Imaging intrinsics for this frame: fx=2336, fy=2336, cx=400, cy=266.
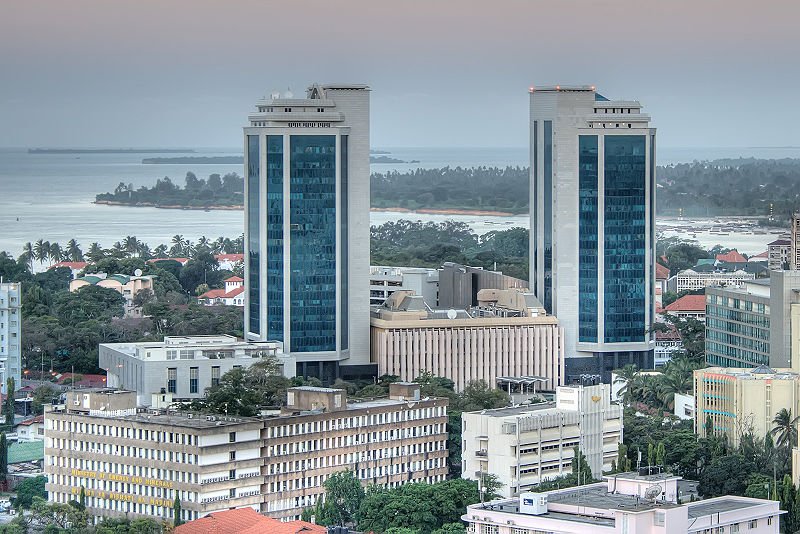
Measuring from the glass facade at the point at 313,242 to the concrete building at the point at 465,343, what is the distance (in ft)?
6.84

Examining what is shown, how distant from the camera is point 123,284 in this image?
365 feet

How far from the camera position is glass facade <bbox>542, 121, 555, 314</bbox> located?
78625 millimetres

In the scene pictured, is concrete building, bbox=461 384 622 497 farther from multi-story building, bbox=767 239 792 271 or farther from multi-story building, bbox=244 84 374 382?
multi-story building, bbox=767 239 792 271

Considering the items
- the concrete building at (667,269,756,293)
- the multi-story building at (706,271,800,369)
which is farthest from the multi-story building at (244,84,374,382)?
the concrete building at (667,269,756,293)

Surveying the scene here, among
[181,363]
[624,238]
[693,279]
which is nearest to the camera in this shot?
[181,363]

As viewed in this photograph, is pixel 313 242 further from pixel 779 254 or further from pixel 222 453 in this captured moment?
pixel 779 254

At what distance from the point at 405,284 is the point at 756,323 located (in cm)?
1753

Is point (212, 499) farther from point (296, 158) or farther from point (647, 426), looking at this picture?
point (296, 158)

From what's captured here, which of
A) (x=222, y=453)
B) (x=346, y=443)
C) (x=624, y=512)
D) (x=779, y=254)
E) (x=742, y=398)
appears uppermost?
(x=779, y=254)

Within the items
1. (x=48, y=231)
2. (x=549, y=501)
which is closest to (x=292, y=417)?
(x=549, y=501)

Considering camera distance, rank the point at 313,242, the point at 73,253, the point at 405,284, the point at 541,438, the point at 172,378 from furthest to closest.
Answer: the point at 73,253 → the point at 405,284 → the point at 313,242 → the point at 172,378 → the point at 541,438

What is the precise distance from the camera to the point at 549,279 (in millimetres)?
78812

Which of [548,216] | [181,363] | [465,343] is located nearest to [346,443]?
[181,363]

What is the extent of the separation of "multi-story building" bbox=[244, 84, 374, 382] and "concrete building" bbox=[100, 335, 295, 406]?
5.62 ft
